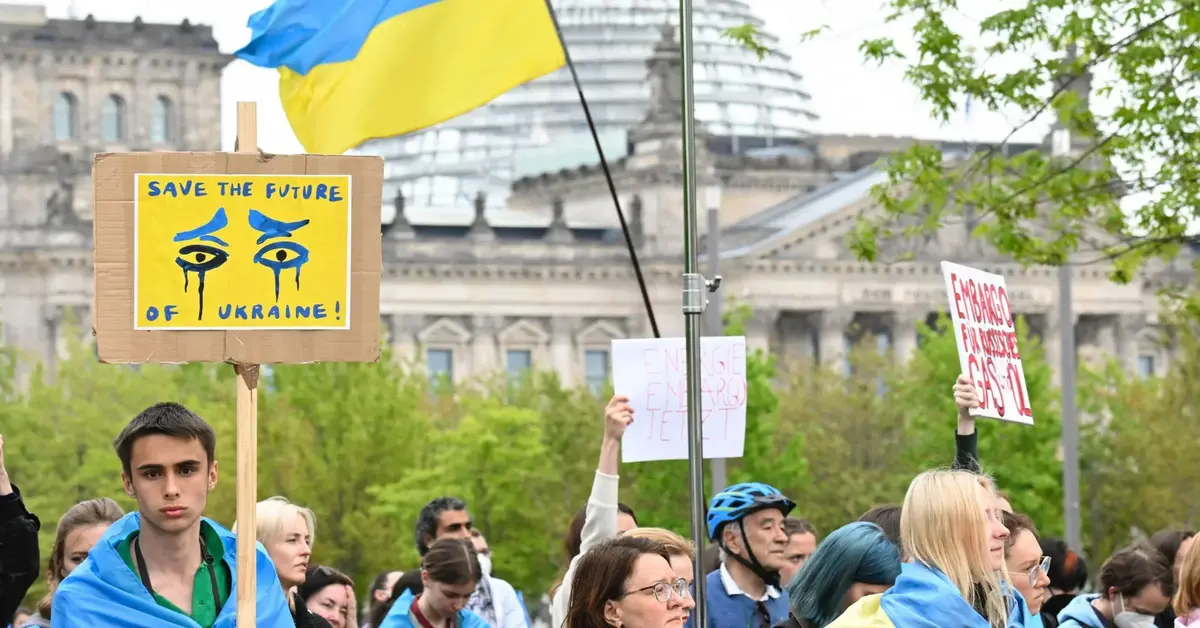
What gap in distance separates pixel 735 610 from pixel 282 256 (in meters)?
2.80

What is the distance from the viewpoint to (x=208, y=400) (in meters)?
60.6

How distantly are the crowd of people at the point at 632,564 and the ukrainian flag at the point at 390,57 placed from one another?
2.12 metres

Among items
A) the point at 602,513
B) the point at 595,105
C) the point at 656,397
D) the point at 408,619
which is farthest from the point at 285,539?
the point at 595,105

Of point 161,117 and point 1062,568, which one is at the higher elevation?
point 161,117

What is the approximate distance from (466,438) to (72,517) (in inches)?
1861

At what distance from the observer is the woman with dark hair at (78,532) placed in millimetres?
8555

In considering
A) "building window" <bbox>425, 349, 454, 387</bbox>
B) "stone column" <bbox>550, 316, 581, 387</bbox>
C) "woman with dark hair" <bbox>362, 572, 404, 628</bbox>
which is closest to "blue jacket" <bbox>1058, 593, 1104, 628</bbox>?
"woman with dark hair" <bbox>362, 572, 404, 628</bbox>

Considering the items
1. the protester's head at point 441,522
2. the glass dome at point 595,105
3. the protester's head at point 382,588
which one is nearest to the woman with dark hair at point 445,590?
the protester's head at point 441,522

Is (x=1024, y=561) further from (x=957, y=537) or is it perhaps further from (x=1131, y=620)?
(x=1131, y=620)

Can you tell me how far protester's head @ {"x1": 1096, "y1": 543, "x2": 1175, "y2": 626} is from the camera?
9984mm

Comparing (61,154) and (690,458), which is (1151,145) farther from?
(61,154)

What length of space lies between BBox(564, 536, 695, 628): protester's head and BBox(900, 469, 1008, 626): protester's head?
72cm

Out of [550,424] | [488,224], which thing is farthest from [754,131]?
[550,424]

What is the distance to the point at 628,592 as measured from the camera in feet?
21.8
